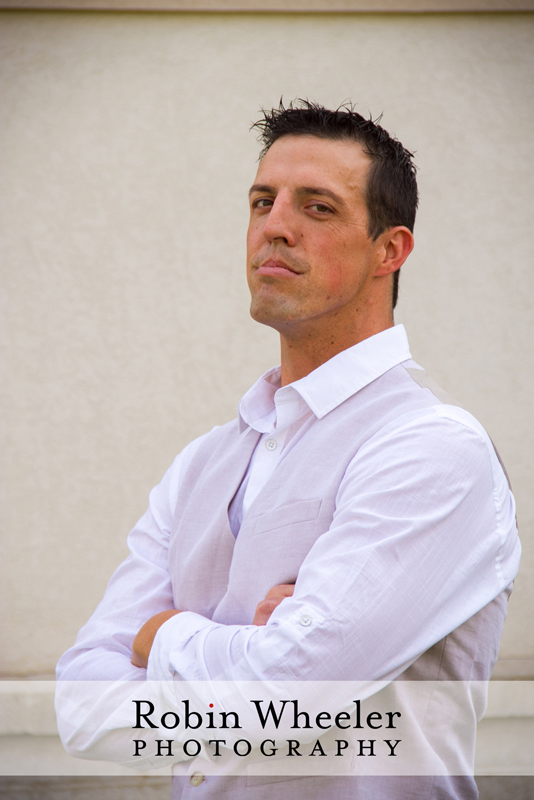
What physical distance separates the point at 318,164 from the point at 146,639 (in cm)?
88

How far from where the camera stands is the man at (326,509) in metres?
0.95

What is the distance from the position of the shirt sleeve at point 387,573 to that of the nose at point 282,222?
16.2 inches

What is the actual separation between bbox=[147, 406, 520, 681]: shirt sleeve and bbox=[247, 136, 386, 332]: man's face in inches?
12.4

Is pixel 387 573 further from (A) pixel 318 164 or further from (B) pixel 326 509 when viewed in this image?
(A) pixel 318 164

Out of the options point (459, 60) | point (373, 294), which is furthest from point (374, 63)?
point (373, 294)

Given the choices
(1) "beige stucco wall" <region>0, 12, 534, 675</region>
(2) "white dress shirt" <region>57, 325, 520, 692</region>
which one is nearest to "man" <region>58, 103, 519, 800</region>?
(2) "white dress shirt" <region>57, 325, 520, 692</region>

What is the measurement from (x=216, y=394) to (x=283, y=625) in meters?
2.12

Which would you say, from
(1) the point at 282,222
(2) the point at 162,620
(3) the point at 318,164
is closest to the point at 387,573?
(2) the point at 162,620

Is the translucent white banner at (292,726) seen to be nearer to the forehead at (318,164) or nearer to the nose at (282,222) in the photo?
the nose at (282,222)

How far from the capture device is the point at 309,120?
1.38 meters

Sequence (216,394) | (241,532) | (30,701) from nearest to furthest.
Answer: (241,532)
(30,701)
(216,394)

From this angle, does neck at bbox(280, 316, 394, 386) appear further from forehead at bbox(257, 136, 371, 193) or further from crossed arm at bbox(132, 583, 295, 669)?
crossed arm at bbox(132, 583, 295, 669)

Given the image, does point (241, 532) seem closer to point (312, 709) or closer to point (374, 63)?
point (312, 709)

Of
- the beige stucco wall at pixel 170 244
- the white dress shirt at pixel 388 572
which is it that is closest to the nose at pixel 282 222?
the white dress shirt at pixel 388 572
